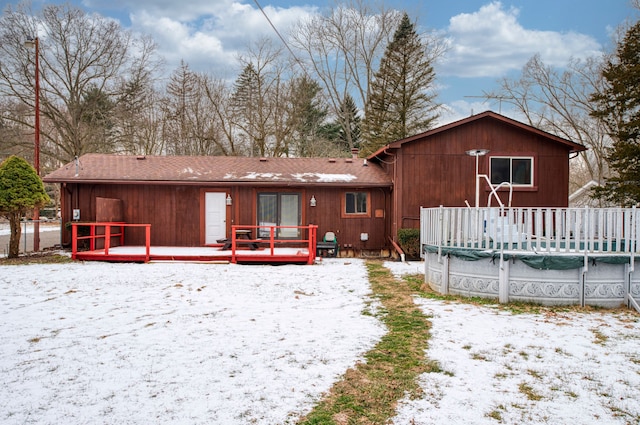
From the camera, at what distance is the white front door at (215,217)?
13227mm

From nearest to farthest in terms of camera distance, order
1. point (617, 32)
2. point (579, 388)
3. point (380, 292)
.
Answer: point (579, 388)
point (380, 292)
point (617, 32)

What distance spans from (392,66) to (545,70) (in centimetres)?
895

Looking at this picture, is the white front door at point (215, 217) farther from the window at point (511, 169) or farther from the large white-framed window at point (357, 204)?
the window at point (511, 169)

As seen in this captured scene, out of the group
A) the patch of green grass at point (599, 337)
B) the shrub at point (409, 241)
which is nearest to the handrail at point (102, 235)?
the shrub at point (409, 241)

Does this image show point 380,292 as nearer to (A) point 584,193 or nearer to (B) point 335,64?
(A) point 584,193

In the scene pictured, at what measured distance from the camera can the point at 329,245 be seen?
12.6 metres

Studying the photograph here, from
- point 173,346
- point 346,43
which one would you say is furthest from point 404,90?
point 173,346

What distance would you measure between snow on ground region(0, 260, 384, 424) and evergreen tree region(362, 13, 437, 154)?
18670 millimetres

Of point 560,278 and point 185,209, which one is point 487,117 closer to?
A: point 560,278

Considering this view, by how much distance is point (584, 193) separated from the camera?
20.2 meters

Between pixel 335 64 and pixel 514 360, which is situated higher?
pixel 335 64

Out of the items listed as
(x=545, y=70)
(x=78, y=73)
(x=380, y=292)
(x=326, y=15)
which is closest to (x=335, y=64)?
(x=326, y=15)

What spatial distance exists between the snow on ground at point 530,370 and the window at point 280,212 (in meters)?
7.93

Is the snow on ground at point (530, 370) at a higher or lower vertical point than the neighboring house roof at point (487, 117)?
lower
